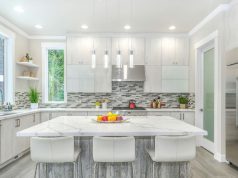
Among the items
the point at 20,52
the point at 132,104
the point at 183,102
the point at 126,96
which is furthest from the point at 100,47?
the point at 183,102

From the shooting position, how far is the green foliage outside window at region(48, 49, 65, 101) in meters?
6.16

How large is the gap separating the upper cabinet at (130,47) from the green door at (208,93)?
1575mm

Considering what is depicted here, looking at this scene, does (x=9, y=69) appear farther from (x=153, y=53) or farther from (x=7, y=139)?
(x=153, y=53)

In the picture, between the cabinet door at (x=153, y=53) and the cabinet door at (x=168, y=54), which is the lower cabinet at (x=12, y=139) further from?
the cabinet door at (x=168, y=54)

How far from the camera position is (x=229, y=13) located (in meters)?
3.94

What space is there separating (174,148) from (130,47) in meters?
3.83

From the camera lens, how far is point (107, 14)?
174 inches

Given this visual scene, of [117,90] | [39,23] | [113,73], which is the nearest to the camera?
[39,23]

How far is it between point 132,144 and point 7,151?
258cm

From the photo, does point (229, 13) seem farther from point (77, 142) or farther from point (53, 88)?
point (53, 88)

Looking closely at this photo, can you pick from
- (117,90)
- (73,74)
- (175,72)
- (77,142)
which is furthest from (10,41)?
(175,72)

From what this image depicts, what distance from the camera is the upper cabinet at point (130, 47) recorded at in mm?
5715

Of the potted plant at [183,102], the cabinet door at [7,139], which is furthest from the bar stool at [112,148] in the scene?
the potted plant at [183,102]

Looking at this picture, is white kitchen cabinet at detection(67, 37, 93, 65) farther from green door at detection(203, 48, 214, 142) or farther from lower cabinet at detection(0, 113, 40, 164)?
green door at detection(203, 48, 214, 142)
